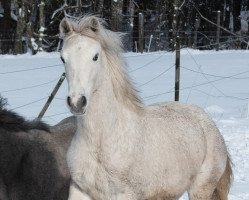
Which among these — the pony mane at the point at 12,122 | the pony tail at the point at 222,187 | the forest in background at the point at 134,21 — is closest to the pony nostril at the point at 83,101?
the pony mane at the point at 12,122

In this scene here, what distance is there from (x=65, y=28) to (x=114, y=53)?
40 centimetres

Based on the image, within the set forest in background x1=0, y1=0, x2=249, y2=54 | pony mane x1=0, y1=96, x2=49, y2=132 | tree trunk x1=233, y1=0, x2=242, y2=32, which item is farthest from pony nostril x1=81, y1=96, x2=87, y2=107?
tree trunk x1=233, y1=0, x2=242, y2=32

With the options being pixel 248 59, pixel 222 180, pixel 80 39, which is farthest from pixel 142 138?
pixel 248 59

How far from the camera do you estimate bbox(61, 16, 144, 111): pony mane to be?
4.30m

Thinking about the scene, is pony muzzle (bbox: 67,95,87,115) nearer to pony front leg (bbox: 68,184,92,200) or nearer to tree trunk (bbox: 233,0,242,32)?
pony front leg (bbox: 68,184,92,200)

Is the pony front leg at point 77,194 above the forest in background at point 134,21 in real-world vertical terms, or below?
above

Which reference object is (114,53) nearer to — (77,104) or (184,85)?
(77,104)

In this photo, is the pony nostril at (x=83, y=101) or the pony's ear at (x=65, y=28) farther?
the pony's ear at (x=65, y=28)

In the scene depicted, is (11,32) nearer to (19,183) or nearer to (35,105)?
(35,105)

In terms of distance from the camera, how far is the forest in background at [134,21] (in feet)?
81.0

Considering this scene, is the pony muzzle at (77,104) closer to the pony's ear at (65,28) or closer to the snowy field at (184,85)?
the pony's ear at (65,28)

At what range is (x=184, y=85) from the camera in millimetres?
14805

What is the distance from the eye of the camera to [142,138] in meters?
4.51

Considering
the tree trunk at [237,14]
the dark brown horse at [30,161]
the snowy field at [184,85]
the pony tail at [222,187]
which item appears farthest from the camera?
the tree trunk at [237,14]
